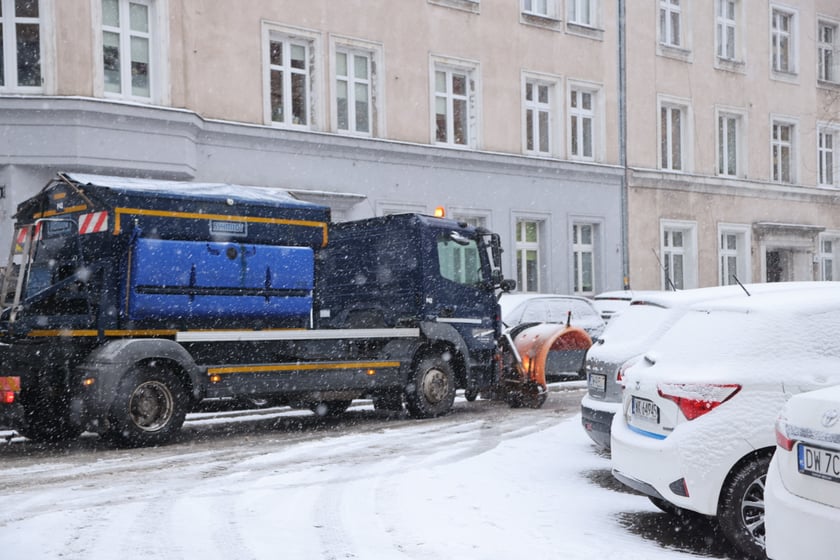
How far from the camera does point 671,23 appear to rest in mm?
29000

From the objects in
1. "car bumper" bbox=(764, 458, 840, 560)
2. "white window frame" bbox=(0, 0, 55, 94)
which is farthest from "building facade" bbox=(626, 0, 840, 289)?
"car bumper" bbox=(764, 458, 840, 560)

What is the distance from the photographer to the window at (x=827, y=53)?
111ft

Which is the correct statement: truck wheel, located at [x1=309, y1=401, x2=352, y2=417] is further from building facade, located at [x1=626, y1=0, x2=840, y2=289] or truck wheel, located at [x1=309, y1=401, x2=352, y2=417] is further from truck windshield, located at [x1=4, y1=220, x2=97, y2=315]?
building facade, located at [x1=626, y1=0, x2=840, y2=289]

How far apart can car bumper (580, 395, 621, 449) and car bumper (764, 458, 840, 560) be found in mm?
4006

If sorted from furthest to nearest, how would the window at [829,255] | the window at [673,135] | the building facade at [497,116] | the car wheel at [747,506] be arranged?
the window at [829,255], the window at [673,135], the building facade at [497,116], the car wheel at [747,506]

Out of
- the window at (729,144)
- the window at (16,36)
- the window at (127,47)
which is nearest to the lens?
the window at (16,36)

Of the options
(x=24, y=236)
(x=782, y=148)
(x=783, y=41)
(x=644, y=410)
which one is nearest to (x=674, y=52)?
(x=783, y=41)

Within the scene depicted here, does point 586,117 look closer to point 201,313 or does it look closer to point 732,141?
point 732,141

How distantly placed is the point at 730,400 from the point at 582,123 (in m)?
21.5

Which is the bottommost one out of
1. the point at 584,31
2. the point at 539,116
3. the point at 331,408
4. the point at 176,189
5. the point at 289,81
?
the point at 331,408

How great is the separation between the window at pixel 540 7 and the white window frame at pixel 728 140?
6.99 meters

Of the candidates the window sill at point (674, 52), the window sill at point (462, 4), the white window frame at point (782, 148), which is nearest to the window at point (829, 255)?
the white window frame at point (782, 148)

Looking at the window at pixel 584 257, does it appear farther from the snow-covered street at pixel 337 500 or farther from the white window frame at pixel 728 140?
the snow-covered street at pixel 337 500

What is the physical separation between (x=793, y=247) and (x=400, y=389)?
23.1m
